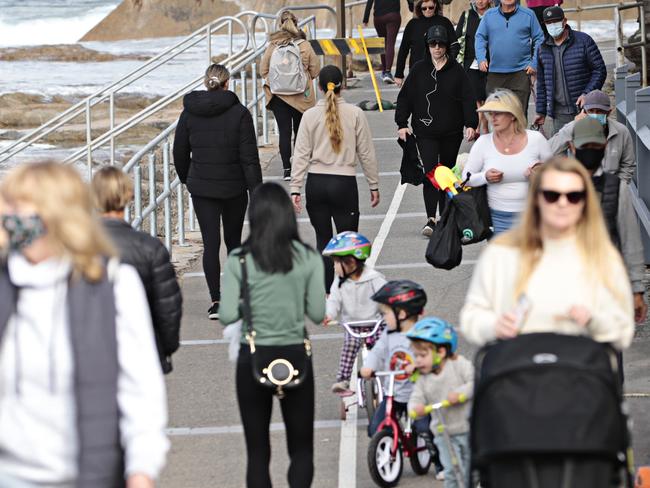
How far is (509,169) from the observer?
861 centimetres

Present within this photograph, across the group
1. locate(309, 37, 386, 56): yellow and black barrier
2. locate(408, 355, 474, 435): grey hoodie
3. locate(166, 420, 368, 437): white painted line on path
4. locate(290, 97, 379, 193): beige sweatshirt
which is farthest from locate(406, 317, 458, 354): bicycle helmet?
locate(309, 37, 386, 56): yellow and black barrier

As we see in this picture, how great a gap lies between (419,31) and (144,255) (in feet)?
31.8

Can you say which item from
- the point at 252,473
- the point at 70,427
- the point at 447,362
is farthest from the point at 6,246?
the point at 447,362

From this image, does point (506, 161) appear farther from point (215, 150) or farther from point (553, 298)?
point (553, 298)

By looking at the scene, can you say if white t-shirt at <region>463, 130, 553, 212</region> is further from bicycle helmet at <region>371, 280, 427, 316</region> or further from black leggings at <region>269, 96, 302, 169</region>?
black leggings at <region>269, 96, 302, 169</region>

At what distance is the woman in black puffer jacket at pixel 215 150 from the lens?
409 inches

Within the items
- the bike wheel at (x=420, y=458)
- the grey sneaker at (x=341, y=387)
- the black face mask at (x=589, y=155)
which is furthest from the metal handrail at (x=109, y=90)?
the black face mask at (x=589, y=155)

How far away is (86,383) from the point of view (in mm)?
4051

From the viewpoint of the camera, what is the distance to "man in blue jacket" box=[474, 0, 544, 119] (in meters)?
14.0

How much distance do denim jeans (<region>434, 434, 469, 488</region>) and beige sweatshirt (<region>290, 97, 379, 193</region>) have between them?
3971 millimetres

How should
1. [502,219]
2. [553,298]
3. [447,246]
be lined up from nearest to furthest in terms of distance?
[553,298]
[502,219]
[447,246]

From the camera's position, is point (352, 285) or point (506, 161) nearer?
point (352, 285)

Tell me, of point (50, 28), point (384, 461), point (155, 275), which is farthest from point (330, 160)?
point (50, 28)

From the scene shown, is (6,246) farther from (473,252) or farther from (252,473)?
(473,252)
